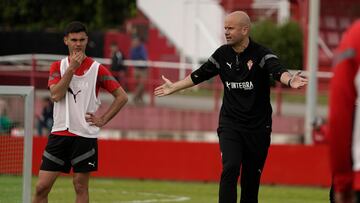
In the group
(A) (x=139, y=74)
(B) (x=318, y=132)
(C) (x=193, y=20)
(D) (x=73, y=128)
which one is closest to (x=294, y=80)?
(D) (x=73, y=128)

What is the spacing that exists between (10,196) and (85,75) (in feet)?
5.09

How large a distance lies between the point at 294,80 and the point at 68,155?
2184 mm

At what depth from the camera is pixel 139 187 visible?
17.8m

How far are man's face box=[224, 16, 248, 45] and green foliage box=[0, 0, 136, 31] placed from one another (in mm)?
27611

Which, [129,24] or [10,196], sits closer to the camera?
[10,196]

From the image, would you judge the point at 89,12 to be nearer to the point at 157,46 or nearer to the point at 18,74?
the point at 157,46

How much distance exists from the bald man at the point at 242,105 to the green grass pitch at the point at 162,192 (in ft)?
13.8

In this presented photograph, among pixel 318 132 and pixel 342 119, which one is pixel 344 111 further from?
pixel 318 132

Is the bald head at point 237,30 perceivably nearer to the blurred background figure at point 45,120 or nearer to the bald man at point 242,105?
the bald man at point 242,105

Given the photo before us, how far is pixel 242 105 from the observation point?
34.0 feet

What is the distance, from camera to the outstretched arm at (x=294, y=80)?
30.8 ft

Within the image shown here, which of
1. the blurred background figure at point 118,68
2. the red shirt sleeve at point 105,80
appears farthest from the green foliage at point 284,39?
the red shirt sleeve at point 105,80

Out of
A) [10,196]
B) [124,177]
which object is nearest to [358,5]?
[124,177]

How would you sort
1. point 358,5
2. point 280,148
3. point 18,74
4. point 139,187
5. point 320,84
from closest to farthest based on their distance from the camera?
point 139,187 → point 280,148 → point 18,74 → point 320,84 → point 358,5
